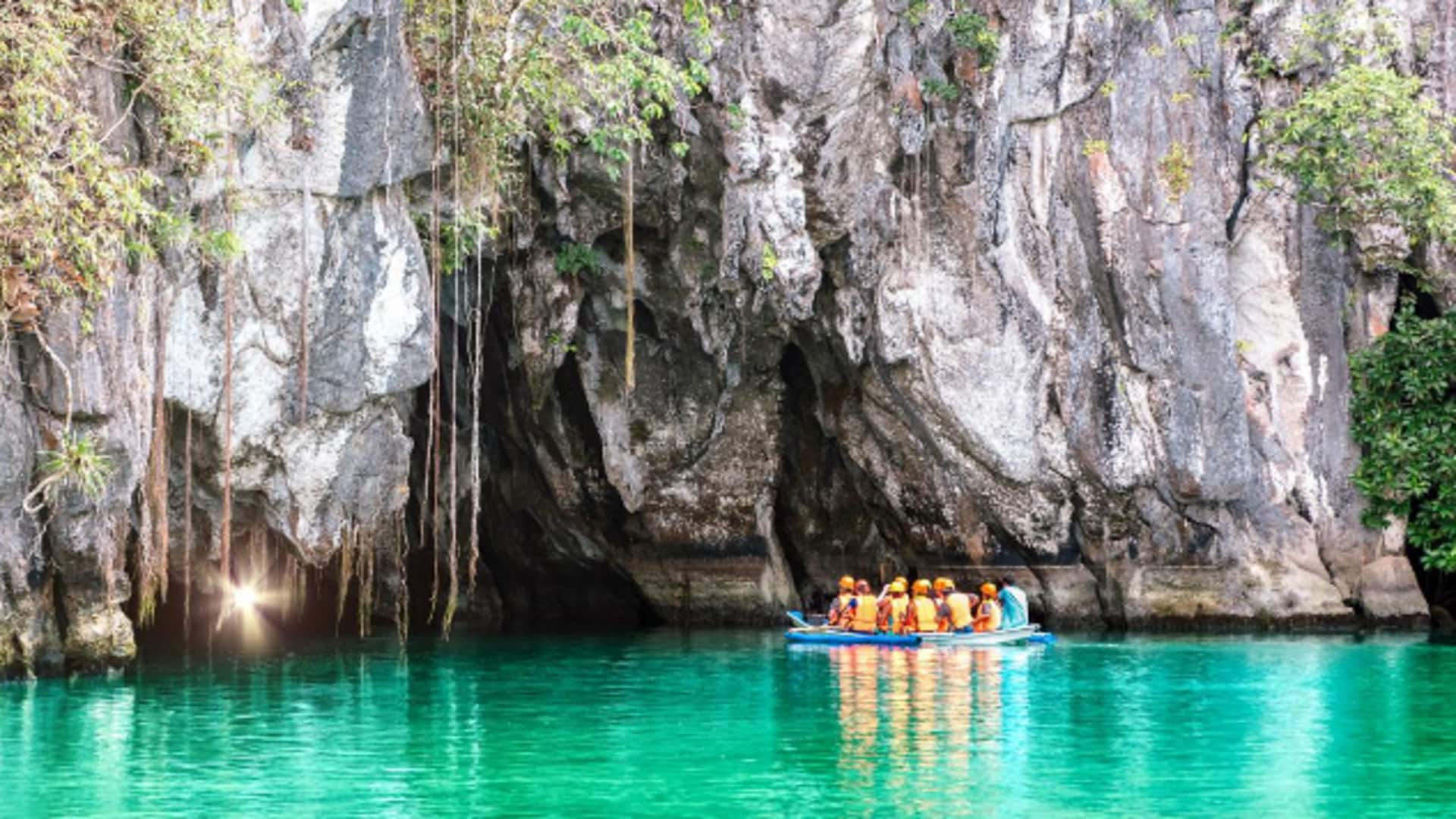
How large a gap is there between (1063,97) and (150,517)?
12807 millimetres

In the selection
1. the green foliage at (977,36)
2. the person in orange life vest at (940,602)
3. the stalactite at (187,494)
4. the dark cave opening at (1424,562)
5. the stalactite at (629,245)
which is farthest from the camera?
the dark cave opening at (1424,562)

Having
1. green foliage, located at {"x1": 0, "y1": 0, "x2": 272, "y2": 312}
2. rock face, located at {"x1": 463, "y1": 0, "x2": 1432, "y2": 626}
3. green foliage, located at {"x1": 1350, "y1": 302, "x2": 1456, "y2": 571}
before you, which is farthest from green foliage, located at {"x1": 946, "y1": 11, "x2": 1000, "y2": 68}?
green foliage, located at {"x1": 0, "y1": 0, "x2": 272, "y2": 312}

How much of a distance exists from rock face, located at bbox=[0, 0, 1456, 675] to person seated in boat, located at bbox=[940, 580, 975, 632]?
2.59 meters

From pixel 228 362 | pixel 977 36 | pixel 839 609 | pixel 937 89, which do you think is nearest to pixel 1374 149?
pixel 977 36

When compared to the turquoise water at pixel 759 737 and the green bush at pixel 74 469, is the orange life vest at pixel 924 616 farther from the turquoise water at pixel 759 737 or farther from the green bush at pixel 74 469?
the green bush at pixel 74 469

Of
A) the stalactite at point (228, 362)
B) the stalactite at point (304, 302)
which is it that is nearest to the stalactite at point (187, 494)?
the stalactite at point (228, 362)

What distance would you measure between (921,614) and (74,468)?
10591 mm

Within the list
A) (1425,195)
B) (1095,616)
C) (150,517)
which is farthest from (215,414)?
(1425,195)

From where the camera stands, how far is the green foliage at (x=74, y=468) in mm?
15789

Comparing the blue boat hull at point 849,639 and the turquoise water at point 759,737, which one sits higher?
the blue boat hull at point 849,639

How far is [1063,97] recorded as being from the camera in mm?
24016

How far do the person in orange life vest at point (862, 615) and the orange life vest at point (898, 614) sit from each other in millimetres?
254

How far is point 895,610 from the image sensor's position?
2253 cm

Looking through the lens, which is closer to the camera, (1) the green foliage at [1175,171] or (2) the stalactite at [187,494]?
(2) the stalactite at [187,494]
